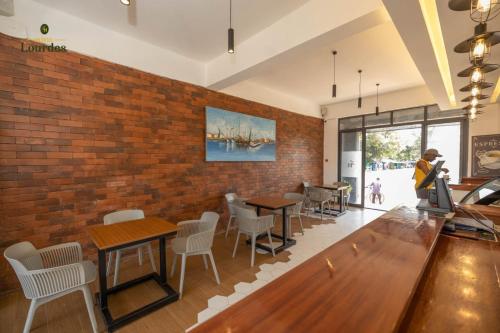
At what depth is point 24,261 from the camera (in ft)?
5.90

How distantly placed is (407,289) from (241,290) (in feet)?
6.24

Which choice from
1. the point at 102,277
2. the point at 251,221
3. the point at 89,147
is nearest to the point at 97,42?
the point at 89,147

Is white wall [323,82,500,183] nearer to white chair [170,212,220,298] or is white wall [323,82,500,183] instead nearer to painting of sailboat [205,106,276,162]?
painting of sailboat [205,106,276,162]

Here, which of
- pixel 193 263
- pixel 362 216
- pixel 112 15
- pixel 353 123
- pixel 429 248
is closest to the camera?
pixel 429 248

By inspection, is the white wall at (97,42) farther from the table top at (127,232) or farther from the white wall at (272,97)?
the table top at (127,232)


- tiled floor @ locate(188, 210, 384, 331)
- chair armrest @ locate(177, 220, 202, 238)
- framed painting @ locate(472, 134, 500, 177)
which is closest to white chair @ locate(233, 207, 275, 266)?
tiled floor @ locate(188, 210, 384, 331)

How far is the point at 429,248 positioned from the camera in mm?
1320

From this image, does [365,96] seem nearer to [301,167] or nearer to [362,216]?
[301,167]

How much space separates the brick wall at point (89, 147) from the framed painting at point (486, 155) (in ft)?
18.1

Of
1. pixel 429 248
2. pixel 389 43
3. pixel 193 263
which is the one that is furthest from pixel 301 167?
pixel 429 248

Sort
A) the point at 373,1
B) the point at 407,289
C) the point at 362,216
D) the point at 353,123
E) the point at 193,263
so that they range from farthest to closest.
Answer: the point at 353,123 < the point at 362,216 < the point at 193,263 < the point at 373,1 < the point at 407,289

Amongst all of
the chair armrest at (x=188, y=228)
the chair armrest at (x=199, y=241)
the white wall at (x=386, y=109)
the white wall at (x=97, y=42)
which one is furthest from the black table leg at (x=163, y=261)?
the white wall at (x=386, y=109)

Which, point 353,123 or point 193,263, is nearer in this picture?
point 193,263

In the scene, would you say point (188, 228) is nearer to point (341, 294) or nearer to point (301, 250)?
point (301, 250)
